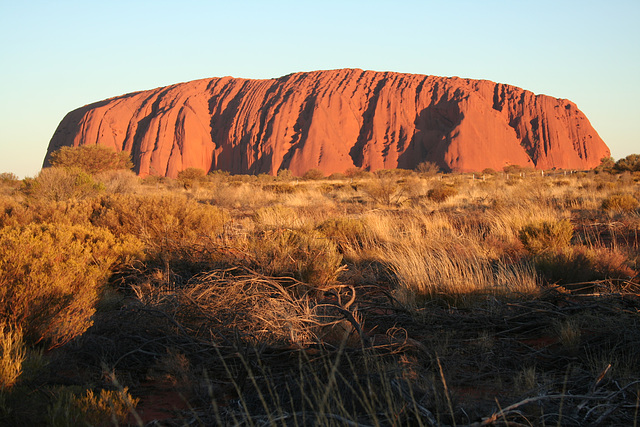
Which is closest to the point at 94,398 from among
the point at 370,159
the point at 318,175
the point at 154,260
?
the point at 154,260

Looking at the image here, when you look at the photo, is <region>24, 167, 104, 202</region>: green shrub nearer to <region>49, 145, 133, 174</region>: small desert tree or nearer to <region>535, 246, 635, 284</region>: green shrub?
<region>535, 246, 635, 284</region>: green shrub

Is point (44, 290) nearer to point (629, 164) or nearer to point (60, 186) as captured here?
point (60, 186)

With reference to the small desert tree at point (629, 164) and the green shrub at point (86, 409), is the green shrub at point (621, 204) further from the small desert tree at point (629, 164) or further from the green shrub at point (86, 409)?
the small desert tree at point (629, 164)

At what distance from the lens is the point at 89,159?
26062 millimetres

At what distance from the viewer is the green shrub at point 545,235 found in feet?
21.5

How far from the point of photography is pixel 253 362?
266 centimetres

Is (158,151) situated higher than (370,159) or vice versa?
(158,151)

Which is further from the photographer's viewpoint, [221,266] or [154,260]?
[154,260]

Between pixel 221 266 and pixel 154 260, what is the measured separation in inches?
42.5

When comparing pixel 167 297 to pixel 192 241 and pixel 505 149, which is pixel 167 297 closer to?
pixel 192 241

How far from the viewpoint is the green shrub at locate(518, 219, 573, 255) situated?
6543 mm

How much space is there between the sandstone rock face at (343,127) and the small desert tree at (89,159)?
122 feet

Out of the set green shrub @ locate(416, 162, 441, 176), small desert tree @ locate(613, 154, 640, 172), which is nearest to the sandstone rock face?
green shrub @ locate(416, 162, 441, 176)

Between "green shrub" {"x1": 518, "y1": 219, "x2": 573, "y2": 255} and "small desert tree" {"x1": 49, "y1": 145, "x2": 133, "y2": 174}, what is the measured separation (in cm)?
2453
